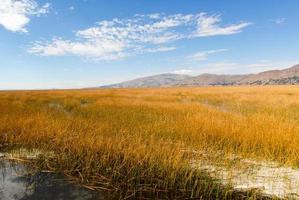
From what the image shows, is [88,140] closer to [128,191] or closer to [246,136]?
[128,191]

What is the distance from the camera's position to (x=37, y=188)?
17.1ft

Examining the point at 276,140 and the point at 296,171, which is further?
the point at 276,140

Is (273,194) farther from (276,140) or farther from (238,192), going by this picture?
(276,140)

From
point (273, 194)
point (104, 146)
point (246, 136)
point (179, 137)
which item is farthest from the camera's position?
point (179, 137)

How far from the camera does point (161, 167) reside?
5688mm

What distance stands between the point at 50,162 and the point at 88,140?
1166 mm

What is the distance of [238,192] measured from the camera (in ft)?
16.0

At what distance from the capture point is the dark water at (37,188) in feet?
16.1

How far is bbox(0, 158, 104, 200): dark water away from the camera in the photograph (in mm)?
4895

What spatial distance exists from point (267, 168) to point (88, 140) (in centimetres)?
419

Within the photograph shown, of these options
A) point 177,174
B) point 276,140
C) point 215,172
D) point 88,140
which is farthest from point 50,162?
point 276,140

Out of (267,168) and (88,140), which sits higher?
(88,140)

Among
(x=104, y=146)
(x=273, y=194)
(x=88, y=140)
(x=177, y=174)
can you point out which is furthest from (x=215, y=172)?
(x=88, y=140)

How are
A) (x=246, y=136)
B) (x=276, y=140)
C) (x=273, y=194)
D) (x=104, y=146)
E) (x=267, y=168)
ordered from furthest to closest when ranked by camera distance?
(x=246, y=136) < (x=276, y=140) < (x=104, y=146) < (x=267, y=168) < (x=273, y=194)
